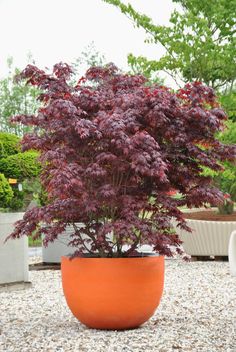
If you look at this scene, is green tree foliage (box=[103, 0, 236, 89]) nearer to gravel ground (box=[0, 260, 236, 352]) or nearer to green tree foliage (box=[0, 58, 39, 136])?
gravel ground (box=[0, 260, 236, 352])

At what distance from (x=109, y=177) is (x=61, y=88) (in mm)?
742

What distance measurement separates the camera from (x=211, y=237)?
9.29 metres

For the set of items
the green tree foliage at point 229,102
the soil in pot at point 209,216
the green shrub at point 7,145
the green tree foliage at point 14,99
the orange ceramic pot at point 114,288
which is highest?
the green tree foliage at point 14,99

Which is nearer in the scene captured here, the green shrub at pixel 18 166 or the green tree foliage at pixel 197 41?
the green shrub at pixel 18 166

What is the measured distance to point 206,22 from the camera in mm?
10062

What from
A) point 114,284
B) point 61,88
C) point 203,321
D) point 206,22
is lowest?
point 203,321

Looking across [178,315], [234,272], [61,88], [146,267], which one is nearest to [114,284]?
[146,267]

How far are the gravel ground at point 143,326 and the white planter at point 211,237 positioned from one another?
1875 millimetres

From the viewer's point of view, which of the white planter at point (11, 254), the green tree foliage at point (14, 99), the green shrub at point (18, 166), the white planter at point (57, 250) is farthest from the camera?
the green tree foliage at point (14, 99)

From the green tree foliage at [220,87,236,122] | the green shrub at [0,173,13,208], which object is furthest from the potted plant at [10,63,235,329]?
the green tree foliage at [220,87,236,122]

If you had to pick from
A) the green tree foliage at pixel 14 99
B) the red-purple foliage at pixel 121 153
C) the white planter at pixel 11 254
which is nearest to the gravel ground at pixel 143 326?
the white planter at pixel 11 254

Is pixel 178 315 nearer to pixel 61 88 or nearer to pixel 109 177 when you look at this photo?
pixel 109 177

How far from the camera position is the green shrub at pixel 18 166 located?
7836 millimetres

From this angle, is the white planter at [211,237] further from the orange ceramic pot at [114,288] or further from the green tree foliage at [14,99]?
the green tree foliage at [14,99]
